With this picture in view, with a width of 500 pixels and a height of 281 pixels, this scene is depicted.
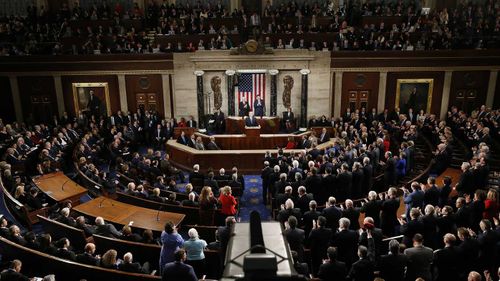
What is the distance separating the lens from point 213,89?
19.4 m

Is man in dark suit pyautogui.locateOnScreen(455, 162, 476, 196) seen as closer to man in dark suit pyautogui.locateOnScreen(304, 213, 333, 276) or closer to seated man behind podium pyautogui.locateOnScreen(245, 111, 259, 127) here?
man in dark suit pyautogui.locateOnScreen(304, 213, 333, 276)

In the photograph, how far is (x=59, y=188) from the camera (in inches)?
429

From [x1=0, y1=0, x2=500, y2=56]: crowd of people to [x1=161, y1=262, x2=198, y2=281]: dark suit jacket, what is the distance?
1450cm

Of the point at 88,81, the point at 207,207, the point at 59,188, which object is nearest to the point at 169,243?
the point at 207,207

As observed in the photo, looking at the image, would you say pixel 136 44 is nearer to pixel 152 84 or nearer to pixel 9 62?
pixel 152 84

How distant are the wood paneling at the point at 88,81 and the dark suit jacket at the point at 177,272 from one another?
15.3 metres

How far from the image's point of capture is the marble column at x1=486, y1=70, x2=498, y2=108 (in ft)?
61.5

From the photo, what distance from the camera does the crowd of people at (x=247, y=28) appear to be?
744 inches

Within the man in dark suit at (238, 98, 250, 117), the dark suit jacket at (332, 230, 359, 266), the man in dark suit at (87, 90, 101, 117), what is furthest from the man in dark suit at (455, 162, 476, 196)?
the man in dark suit at (87, 90, 101, 117)

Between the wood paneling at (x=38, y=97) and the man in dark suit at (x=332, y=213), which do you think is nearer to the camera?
the man in dark suit at (x=332, y=213)

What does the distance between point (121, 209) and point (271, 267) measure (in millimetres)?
7896

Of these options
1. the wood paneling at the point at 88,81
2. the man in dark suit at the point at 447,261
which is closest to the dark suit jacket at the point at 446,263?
the man in dark suit at the point at 447,261

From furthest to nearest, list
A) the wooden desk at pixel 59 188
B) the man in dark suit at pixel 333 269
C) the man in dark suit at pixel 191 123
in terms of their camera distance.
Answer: the man in dark suit at pixel 191 123 < the wooden desk at pixel 59 188 < the man in dark suit at pixel 333 269

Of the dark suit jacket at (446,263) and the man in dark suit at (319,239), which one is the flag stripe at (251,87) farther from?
the dark suit jacket at (446,263)
